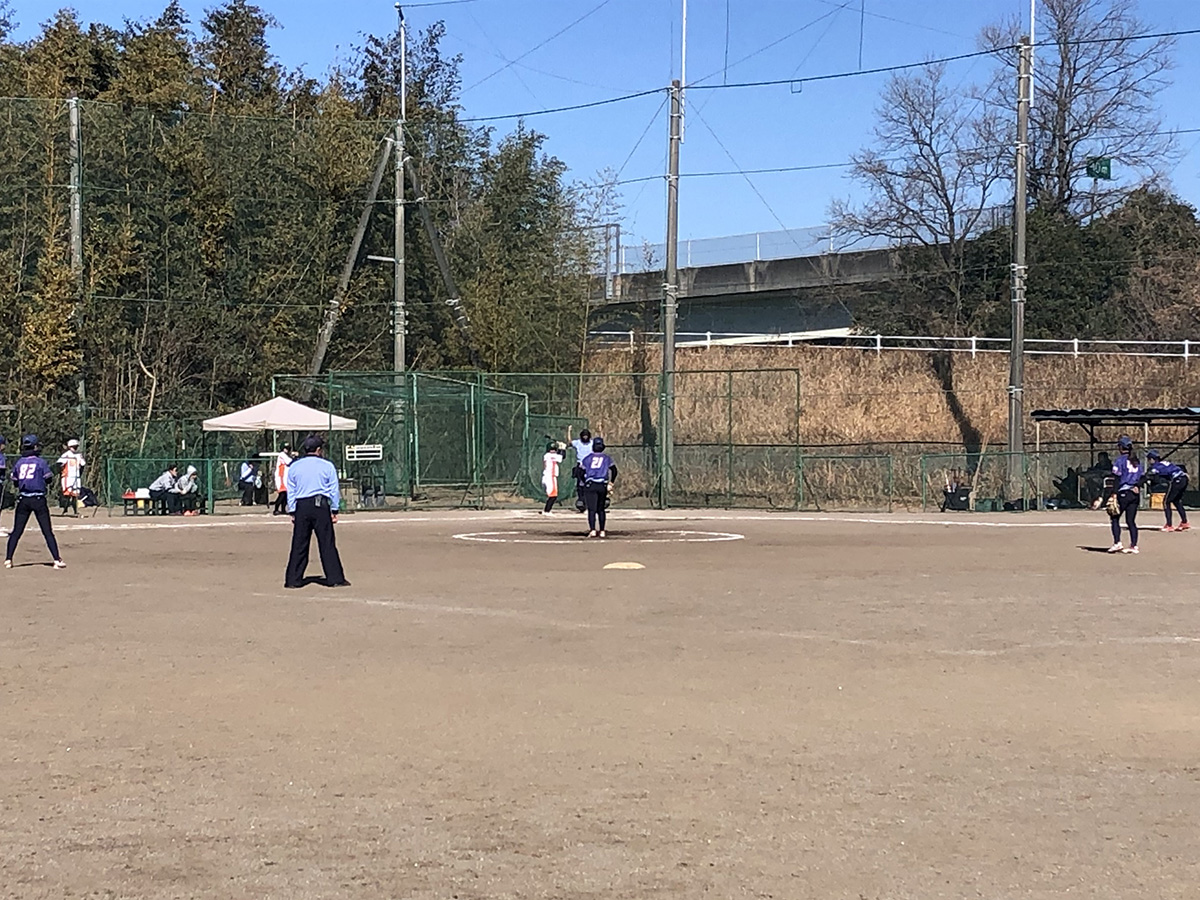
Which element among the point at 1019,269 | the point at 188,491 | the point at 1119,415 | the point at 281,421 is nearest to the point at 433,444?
the point at 281,421

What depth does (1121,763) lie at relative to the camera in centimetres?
787

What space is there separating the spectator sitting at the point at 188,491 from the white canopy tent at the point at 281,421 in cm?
159

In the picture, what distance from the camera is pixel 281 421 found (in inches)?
1334

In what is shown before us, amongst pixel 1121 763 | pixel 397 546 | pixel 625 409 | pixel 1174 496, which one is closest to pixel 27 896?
pixel 1121 763

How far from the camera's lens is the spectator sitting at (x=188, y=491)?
32.7 meters

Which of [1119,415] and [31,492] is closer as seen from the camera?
[31,492]

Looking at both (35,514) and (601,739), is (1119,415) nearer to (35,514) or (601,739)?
(35,514)

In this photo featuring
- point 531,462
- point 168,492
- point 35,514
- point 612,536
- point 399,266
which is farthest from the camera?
point 399,266

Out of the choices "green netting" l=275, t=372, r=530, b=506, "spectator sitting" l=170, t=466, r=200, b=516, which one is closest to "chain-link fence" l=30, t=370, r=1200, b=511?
"green netting" l=275, t=372, r=530, b=506

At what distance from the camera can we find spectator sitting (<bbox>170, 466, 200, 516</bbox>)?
32.7 meters

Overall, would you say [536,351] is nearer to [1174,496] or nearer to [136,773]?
[1174,496]

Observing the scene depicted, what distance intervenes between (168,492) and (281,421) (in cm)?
306

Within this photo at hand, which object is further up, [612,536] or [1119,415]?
[1119,415]

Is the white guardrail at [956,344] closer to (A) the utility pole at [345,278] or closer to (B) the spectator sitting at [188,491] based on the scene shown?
(A) the utility pole at [345,278]
